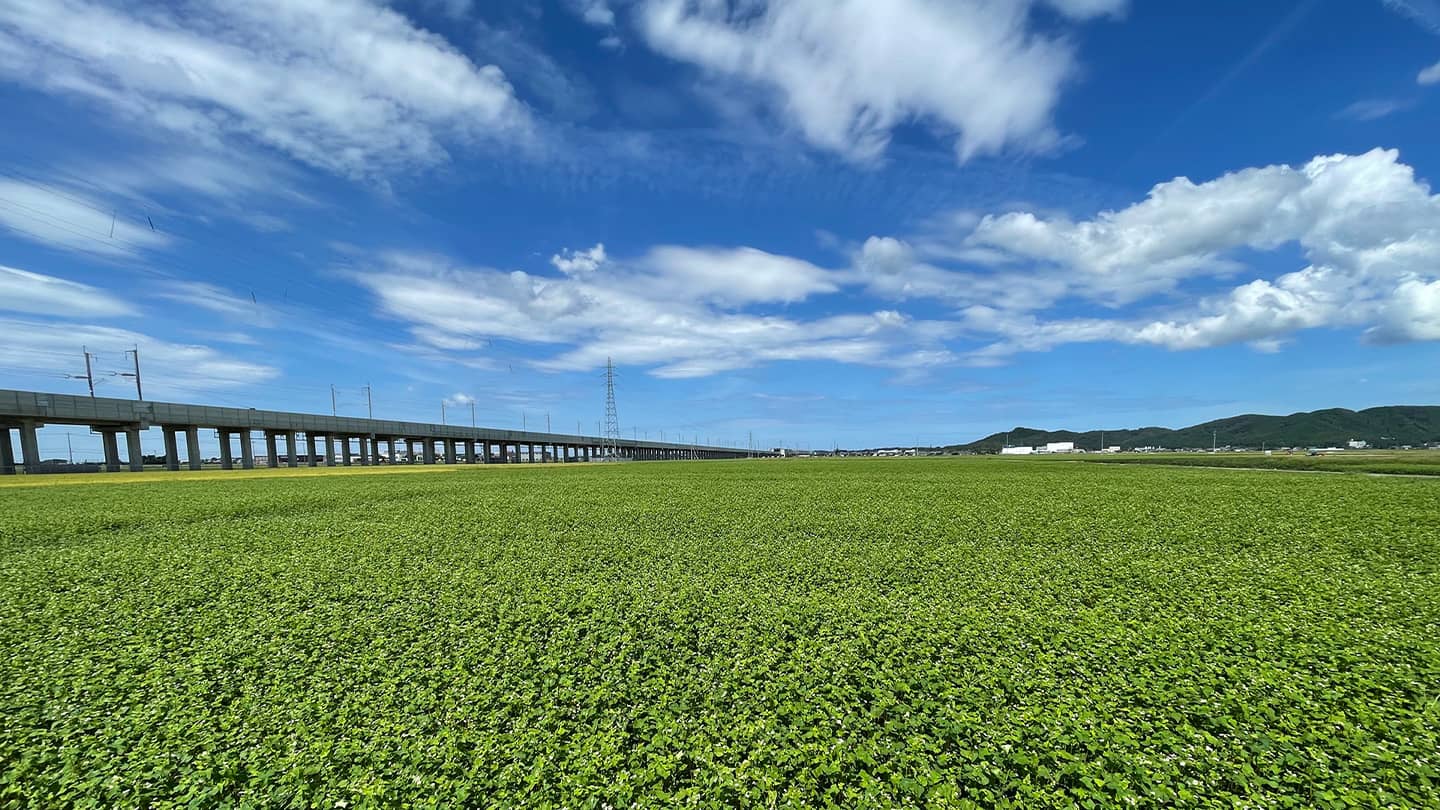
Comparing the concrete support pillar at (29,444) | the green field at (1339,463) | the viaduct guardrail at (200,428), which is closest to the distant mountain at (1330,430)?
the green field at (1339,463)

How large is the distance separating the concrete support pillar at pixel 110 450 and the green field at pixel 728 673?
1696 inches

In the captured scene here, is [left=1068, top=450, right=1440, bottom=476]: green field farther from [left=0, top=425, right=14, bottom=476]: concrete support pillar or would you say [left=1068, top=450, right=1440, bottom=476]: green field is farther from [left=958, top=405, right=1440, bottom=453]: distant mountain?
[left=958, top=405, right=1440, bottom=453]: distant mountain

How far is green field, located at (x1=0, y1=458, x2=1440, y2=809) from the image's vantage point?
3035mm

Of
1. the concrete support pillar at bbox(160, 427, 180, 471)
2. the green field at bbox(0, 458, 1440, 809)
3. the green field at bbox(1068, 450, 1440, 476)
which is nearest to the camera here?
the green field at bbox(0, 458, 1440, 809)

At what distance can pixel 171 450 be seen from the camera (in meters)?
40.7

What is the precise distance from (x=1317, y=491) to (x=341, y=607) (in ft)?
69.4

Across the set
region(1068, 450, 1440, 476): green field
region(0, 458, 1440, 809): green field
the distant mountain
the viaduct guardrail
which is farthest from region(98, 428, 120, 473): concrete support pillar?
the distant mountain

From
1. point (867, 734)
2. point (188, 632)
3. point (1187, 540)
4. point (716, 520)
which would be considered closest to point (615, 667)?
point (867, 734)

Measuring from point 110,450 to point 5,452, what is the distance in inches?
243

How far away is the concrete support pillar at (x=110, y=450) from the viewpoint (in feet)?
125

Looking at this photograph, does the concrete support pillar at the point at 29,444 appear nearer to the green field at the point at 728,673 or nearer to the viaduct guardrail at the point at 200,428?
the viaduct guardrail at the point at 200,428

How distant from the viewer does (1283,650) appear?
4.36 m

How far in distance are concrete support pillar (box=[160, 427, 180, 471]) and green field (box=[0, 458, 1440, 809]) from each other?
43590 millimetres

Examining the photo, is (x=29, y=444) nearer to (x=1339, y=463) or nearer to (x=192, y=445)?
(x=192, y=445)
